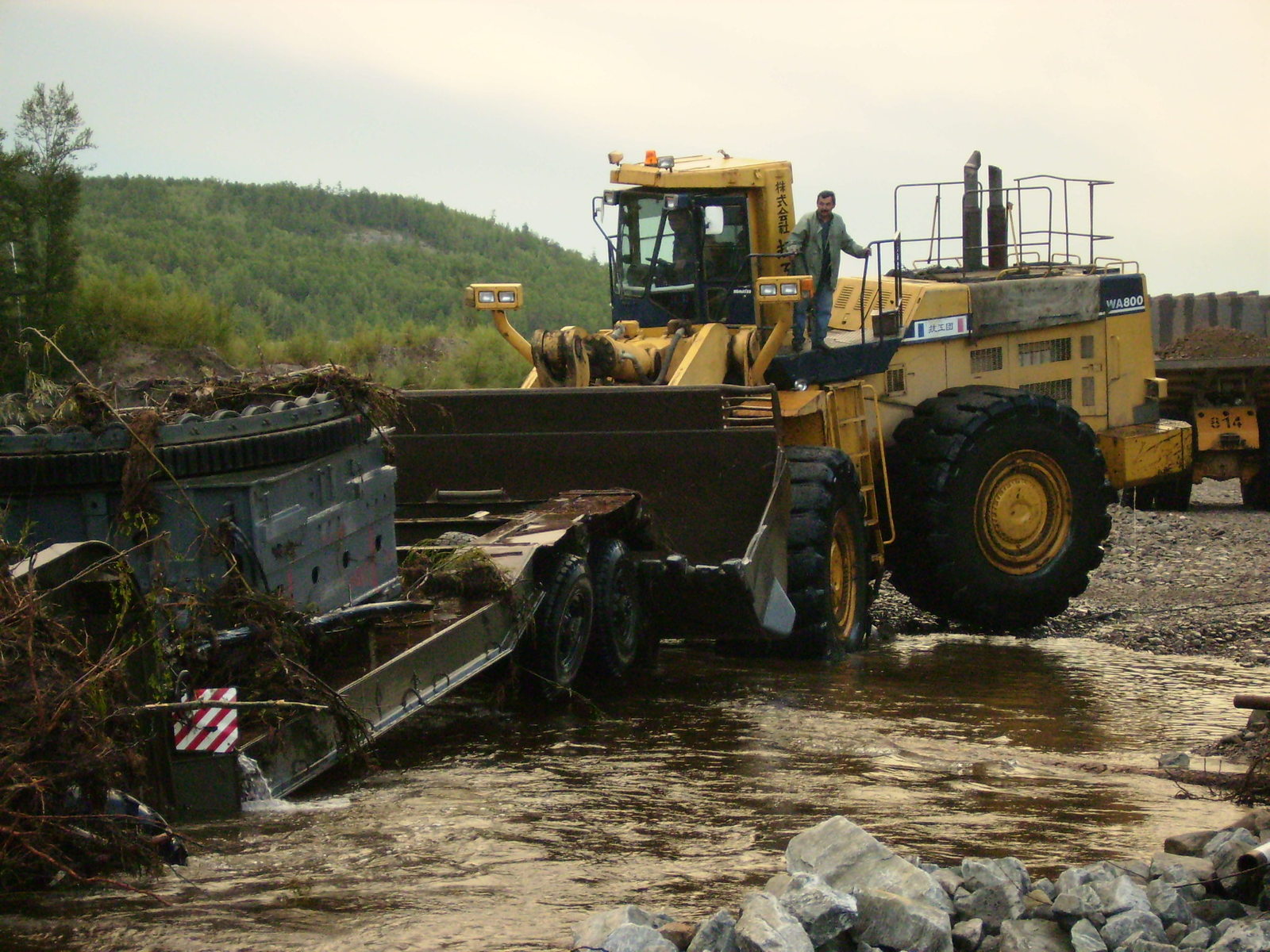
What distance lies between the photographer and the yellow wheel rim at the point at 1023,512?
12203mm

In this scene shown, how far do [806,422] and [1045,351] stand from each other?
347cm

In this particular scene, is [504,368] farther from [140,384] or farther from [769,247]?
[140,384]

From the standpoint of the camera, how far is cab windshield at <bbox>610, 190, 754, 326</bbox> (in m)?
12.0

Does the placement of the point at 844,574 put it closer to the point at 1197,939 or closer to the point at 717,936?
the point at 1197,939

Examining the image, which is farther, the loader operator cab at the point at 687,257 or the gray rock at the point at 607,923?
the loader operator cab at the point at 687,257

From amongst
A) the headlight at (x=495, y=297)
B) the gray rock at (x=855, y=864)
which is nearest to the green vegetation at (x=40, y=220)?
the headlight at (x=495, y=297)

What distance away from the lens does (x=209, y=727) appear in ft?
20.0

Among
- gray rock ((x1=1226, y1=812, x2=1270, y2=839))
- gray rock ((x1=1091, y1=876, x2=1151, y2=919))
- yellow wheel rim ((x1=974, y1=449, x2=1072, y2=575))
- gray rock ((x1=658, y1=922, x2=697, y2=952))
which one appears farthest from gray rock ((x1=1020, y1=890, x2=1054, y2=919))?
yellow wheel rim ((x1=974, y1=449, x2=1072, y2=575))

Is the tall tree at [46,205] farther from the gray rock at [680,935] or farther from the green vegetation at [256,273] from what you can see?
the gray rock at [680,935]

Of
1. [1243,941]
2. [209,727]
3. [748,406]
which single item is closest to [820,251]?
[748,406]

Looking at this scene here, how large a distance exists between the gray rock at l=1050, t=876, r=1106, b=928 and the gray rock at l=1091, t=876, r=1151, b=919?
0.02m

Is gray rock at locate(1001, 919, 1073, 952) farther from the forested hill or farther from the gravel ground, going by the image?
the forested hill

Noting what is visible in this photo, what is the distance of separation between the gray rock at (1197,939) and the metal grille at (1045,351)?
30.3 feet

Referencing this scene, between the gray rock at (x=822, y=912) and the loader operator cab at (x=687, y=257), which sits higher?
the loader operator cab at (x=687, y=257)
